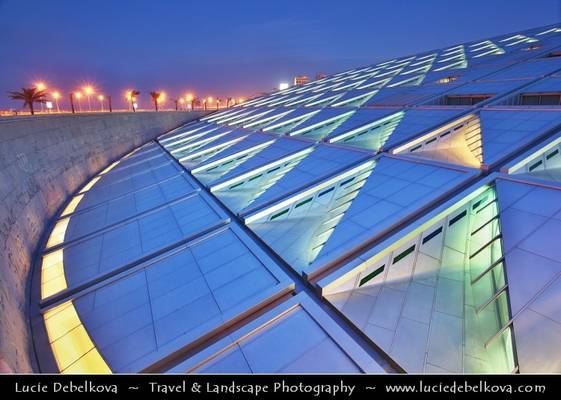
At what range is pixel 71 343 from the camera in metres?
6.03

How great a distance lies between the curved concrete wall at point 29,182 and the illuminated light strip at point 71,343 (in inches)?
17.3

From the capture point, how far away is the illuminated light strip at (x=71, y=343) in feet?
17.7

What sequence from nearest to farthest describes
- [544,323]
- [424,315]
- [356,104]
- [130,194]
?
1. [544,323]
2. [424,315]
3. [130,194]
4. [356,104]

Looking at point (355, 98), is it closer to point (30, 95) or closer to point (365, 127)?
point (365, 127)

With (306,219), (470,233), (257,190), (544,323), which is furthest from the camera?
(257,190)

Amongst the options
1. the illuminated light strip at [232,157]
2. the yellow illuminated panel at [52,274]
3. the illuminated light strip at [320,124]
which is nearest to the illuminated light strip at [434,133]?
the illuminated light strip at [320,124]

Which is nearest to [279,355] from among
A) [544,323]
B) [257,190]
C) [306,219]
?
[544,323]

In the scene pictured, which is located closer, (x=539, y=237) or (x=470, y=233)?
(x=539, y=237)

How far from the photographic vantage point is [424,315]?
481cm

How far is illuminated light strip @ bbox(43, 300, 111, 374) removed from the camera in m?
5.39

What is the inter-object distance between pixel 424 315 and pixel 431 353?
26.5 inches
